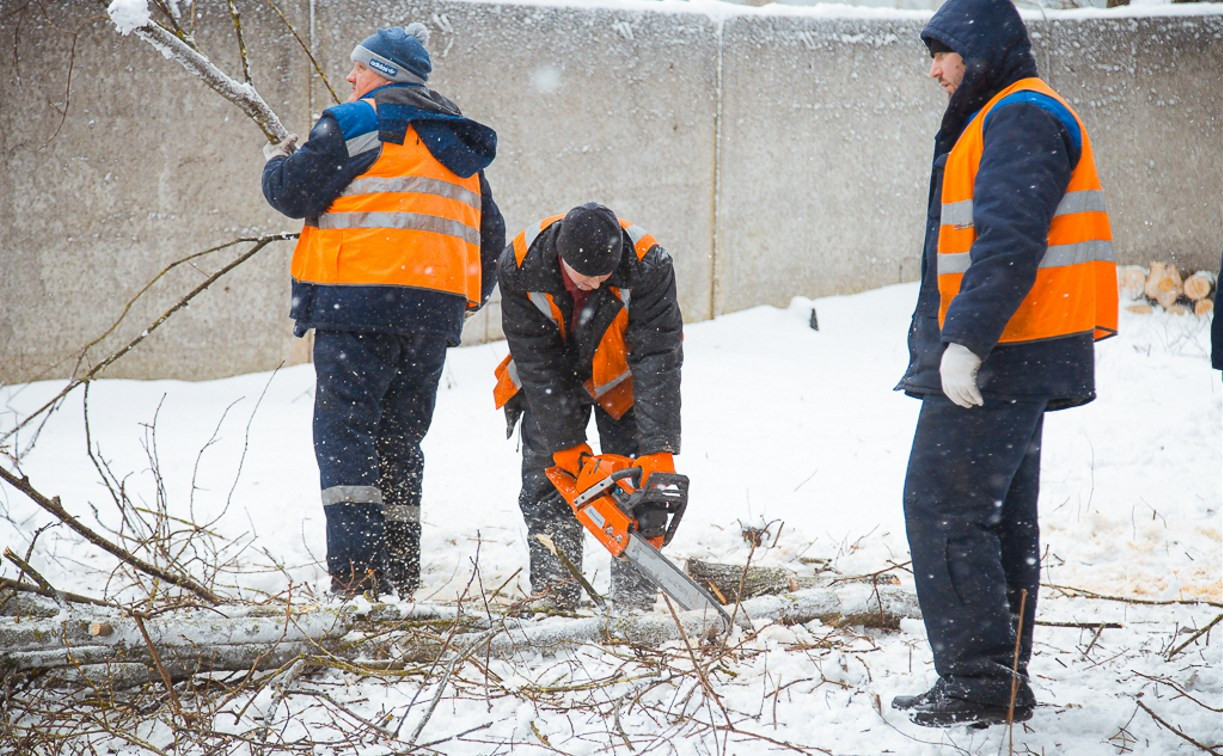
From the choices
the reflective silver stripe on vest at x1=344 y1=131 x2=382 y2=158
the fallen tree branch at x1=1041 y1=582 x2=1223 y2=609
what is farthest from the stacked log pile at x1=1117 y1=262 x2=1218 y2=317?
the reflective silver stripe on vest at x1=344 y1=131 x2=382 y2=158

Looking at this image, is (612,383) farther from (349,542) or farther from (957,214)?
(957,214)

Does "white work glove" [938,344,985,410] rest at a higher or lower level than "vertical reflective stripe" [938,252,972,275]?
lower

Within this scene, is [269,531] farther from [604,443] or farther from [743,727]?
[743,727]

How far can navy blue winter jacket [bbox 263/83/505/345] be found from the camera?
3029 millimetres

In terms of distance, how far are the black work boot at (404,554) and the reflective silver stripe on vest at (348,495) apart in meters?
0.23

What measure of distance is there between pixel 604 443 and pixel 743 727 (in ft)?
4.16

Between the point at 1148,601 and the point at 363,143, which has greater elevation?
the point at 363,143

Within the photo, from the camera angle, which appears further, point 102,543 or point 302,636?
point 102,543

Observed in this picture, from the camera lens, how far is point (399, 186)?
10.3ft

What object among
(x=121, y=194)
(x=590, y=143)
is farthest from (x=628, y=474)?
(x=590, y=143)

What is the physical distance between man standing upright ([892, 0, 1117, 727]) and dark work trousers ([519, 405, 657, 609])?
3.78ft

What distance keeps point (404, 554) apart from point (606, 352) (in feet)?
3.32

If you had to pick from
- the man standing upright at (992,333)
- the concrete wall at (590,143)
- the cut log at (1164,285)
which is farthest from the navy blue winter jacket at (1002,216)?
the cut log at (1164,285)

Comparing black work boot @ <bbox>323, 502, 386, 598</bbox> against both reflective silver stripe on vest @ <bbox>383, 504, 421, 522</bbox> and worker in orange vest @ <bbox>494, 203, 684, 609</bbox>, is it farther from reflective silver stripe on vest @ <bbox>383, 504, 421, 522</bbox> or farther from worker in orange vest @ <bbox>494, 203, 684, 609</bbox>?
worker in orange vest @ <bbox>494, 203, 684, 609</bbox>
